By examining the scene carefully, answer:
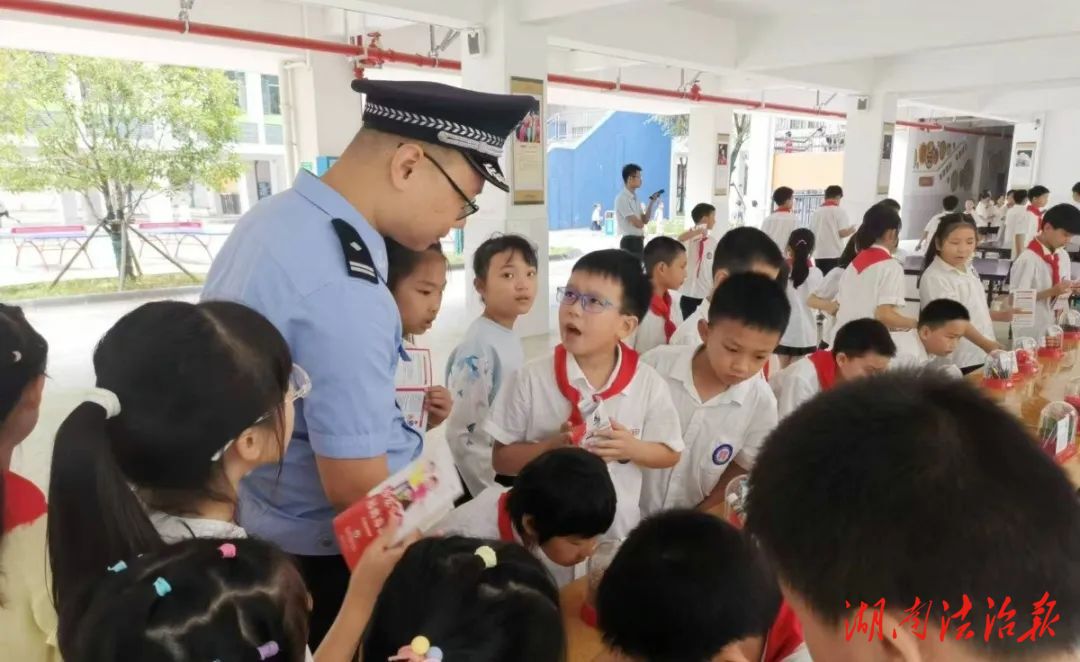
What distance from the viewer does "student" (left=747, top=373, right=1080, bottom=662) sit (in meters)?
0.57

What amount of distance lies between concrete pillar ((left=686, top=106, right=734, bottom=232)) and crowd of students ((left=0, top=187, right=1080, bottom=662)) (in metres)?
8.92

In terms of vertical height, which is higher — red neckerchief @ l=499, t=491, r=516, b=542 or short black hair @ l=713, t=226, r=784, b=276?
short black hair @ l=713, t=226, r=784, b=276

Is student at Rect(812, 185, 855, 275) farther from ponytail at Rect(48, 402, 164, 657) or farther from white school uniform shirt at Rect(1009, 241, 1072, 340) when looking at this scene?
ponytail at Rect(48, 402, 164, 657)

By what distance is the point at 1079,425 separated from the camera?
2.22m

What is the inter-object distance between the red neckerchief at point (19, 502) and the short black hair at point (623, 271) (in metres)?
1.30

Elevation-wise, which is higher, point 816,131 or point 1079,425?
point 816,131

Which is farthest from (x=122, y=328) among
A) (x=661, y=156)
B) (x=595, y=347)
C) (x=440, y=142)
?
(x=661, y=156)

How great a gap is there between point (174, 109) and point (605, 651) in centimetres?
887

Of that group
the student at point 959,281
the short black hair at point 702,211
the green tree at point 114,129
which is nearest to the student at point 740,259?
the student at point 959,281

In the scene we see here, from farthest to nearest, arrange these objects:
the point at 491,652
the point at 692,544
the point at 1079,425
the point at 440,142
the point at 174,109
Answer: the point at 174,109
the point at 1079,425
the point at 440,142
the point at 692,544
the point at 491,652

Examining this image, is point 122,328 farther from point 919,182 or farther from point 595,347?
point 919,182

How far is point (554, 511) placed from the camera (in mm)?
1369

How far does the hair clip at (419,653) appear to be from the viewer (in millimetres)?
821

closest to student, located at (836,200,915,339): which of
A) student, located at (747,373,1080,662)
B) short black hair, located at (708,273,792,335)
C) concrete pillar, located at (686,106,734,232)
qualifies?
short black hair, located at (708,273,792,335)
